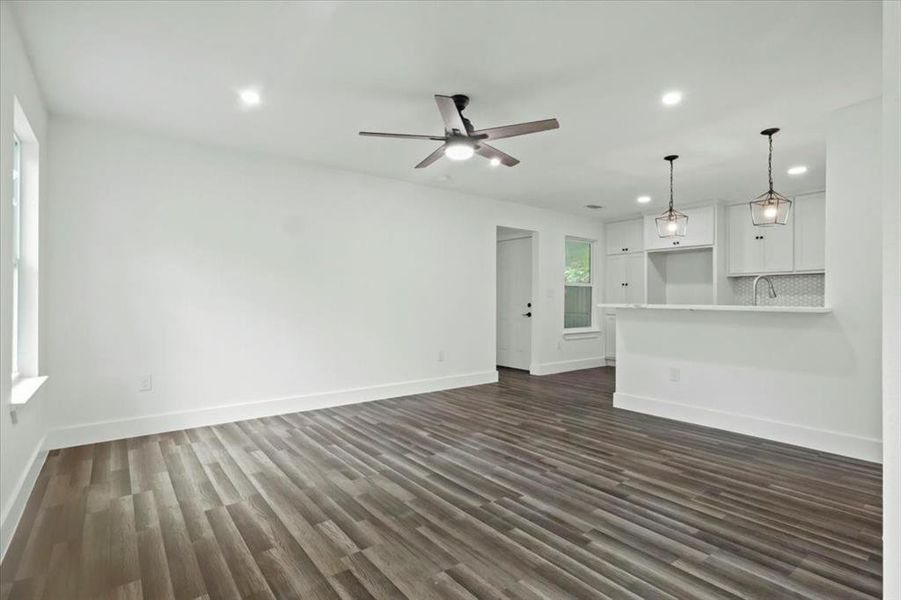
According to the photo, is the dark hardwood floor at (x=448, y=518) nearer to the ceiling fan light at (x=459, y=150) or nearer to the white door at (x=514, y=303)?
the ceiling fan light at (x=459, y=150)

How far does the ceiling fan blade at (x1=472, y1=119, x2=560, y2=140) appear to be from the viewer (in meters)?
2.88

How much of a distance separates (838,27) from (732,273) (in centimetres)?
478

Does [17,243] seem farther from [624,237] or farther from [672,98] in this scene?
[624,237]

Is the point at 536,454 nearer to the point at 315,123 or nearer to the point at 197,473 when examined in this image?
the point at 197,473

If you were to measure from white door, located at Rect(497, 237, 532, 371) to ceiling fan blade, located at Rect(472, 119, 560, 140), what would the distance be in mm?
4236

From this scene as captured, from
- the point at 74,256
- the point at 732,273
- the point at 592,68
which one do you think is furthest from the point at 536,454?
the point at 732,273

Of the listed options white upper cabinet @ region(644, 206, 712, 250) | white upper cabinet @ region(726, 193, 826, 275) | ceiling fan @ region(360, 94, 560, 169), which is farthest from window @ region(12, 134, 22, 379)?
white upper cabinet @ region(726, 193, 826, 275)

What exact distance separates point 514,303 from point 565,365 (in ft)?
4.22

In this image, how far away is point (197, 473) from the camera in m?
2.96

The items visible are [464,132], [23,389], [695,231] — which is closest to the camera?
[23,389]

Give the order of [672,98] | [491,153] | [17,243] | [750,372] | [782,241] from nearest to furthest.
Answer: [17,243] → [672,98] → [491,153] → [750,372] → [782,241]

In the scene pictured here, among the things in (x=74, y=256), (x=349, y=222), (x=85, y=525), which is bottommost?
(x=85, y=525)

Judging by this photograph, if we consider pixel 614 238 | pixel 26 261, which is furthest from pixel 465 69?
pixel 614 238

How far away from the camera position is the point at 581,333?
7.55 meters
